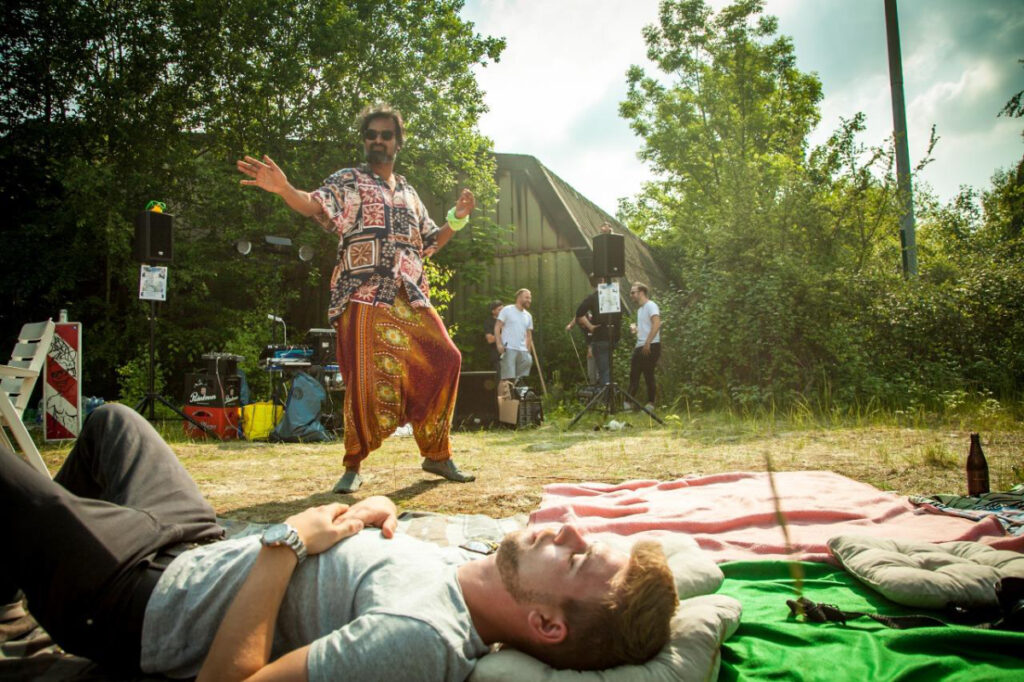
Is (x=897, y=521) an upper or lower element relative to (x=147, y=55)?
lower

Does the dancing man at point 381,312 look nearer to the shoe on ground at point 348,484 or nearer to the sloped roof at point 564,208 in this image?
the shoe on ground at point 348,484

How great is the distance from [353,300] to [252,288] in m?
10.0

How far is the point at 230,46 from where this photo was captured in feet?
42.1

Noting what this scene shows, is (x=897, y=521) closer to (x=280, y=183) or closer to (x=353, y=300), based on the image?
(x=353, y=300)

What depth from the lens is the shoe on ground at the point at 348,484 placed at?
11.9 ft

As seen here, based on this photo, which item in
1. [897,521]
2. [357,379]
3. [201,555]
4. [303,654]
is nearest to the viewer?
[303,654]

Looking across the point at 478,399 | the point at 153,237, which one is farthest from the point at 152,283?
the point at 478,399

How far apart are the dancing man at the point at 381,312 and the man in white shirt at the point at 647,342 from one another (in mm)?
5734

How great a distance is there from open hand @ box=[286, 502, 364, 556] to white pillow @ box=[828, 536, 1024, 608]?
Answer: 1.69 meters

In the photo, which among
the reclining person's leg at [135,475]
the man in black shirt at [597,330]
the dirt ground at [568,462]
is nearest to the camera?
the reclining person's leg at [135,475]

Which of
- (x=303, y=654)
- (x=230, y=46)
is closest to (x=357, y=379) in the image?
(x=303, y=654)

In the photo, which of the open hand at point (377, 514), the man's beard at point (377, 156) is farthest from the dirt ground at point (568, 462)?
the man's beard at point (377, 156)

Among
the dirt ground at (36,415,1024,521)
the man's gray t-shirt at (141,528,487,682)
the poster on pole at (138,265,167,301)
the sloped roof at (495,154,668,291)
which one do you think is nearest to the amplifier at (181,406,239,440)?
the dirt ground at (36,415,1024,521)

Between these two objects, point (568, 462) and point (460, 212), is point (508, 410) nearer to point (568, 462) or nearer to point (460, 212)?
point (568, 462)
